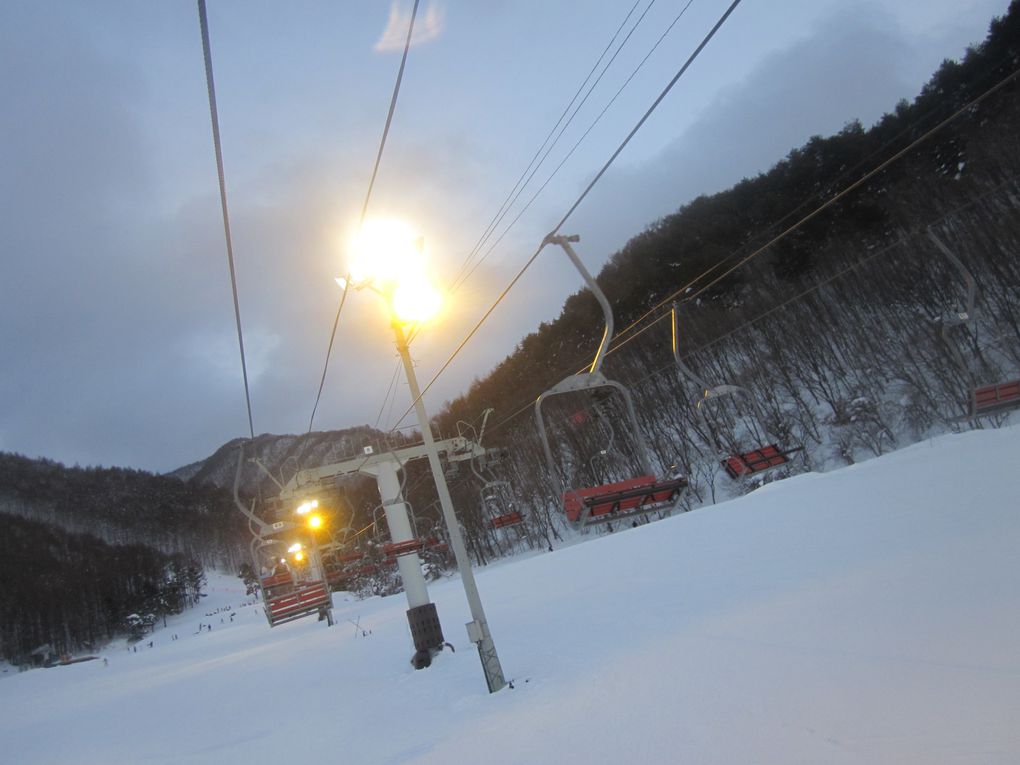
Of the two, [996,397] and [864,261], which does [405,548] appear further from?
[996,397]

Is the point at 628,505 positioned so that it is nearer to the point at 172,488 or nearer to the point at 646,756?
the point at 646,756

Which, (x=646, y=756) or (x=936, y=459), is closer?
(x=646, y=756)

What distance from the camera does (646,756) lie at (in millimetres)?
3156

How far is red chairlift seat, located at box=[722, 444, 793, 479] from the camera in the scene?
14.6 m

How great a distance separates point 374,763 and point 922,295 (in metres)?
34.6

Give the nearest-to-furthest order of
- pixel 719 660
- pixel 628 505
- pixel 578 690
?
pixel 719 660
pixel 578 690
pixel 628 505

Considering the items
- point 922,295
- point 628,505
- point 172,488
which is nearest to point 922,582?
point 628,505

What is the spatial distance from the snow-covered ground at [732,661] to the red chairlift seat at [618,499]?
1413 millimetres

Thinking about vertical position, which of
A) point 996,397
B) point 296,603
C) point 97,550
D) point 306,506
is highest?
point 97,550

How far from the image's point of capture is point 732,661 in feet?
13.3

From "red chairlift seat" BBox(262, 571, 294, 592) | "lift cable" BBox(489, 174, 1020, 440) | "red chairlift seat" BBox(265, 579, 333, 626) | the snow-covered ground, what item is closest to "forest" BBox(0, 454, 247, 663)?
"red chairlift seat" BBox(262, 571, 294, 592)

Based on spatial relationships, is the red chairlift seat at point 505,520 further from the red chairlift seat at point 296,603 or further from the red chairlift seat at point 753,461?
the red chairlift seat at point 753,461

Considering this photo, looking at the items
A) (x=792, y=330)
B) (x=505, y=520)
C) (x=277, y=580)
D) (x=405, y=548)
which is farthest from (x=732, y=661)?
(x=792, y=330)

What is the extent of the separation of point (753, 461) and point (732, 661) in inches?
478
